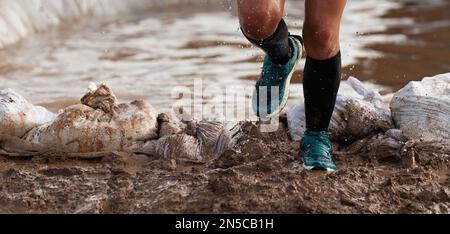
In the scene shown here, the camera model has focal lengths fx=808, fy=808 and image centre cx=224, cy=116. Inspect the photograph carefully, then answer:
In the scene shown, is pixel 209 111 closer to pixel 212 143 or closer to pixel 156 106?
pixel 156 106

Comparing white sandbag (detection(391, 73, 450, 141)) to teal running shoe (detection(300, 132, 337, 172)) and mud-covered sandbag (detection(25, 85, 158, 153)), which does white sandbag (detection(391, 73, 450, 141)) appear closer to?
teal running shoe (detection(300, 132, 337, 172))

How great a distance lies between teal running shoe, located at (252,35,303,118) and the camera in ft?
11.8

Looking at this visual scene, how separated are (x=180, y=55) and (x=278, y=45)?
3661mm

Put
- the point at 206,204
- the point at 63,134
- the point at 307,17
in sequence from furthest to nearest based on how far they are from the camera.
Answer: the point at 63,134 < the point at 307,17 < the point at 206,204

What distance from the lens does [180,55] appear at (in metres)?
7.06

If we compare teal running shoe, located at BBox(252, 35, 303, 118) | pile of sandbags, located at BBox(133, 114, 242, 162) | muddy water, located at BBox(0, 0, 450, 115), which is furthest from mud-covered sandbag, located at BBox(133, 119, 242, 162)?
muddy water, located at BBox(0, 0, 450, 115)

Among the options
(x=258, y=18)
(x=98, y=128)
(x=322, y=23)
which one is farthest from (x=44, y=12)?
(x=322, y=23)

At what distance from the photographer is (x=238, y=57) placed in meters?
6.82

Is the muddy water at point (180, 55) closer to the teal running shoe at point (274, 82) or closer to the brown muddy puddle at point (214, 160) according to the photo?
the brown muddy puddle at point (214, 160)

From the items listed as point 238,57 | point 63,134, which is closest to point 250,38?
point 63,134

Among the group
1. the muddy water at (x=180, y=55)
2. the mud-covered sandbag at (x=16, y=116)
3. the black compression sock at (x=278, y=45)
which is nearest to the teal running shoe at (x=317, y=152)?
the black compression sock at (x=278, y=45)

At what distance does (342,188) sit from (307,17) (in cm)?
69

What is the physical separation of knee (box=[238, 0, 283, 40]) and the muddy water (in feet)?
5.49

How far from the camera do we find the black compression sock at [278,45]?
3.38m
